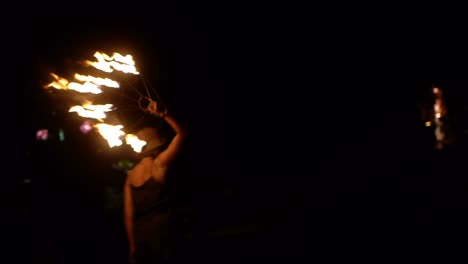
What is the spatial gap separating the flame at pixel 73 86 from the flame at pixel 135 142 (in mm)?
582

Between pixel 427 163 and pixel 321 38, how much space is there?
136 inches

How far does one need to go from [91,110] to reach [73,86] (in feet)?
1.06

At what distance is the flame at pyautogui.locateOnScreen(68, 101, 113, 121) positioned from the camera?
13.2 feet

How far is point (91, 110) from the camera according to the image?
4.07 metres

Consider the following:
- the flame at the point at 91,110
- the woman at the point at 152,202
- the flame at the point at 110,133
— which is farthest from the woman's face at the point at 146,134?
the flame at the point at 91,110

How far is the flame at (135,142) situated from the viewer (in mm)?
4309

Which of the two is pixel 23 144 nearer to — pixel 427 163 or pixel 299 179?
pixel 299 179

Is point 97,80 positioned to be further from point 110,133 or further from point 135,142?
point 135,142

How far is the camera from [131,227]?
14.9 feet

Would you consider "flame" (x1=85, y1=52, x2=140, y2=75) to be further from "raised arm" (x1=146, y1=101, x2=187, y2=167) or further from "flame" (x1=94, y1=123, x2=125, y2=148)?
"flame" (x1=94, y1=123, x2=125, y2=148)

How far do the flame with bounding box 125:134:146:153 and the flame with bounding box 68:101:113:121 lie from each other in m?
0.36

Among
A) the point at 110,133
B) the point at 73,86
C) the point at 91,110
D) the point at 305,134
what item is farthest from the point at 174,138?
the point at 305,134

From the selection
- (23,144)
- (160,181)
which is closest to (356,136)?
(160,181)

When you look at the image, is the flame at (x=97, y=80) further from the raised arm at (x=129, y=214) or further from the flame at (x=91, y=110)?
the raised arm at (x=129, y=214)
